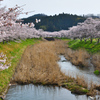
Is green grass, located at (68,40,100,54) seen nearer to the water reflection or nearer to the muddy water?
the muddy water

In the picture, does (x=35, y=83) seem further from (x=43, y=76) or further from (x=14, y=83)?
(x=14, y=83)

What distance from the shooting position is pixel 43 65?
19641 millimetres

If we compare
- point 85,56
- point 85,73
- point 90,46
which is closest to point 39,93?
point 85,73

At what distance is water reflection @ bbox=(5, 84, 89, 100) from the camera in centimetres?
1256

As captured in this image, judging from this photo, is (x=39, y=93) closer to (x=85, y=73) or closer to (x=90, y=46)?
(x=85, y=73)

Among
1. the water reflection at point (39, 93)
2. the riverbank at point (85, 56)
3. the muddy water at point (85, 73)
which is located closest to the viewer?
the water reflection at point (39, 93)

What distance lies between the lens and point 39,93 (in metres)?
13.4

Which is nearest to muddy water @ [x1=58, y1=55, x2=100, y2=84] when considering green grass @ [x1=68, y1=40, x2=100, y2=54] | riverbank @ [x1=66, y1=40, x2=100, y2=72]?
riverbank @ [x1=66, y1=40, x2=100, y2=72]

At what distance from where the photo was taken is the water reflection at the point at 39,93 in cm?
1256

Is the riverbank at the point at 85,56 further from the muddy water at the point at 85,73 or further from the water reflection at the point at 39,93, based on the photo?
the water reflection at the point at 39,93

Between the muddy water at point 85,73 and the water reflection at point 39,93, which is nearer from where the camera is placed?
the water reflection at point 39,93

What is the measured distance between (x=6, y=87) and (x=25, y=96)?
7.92 feet

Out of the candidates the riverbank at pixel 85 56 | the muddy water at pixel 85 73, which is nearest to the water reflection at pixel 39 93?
the muddy water at pixel 85 73

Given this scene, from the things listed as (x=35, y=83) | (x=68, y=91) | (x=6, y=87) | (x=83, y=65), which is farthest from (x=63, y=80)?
(x=83, y=65)
